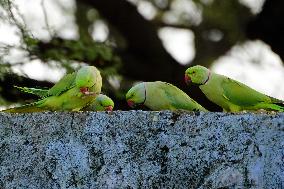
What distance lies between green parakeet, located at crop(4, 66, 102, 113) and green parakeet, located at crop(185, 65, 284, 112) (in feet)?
1.51

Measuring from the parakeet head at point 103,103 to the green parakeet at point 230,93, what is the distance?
38 centimetres

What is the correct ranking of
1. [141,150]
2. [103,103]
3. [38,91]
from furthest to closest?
1. [38,91]
2. [103,103]
3. [141,150]

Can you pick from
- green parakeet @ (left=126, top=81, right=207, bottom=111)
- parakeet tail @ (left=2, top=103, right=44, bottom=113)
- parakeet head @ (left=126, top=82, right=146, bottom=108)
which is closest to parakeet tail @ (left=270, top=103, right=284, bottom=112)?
green parakeet @ (left=126, top=81, right=207, bottom=111)

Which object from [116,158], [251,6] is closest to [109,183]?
[116,158]

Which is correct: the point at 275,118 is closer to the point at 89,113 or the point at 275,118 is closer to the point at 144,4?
the point at 89,113

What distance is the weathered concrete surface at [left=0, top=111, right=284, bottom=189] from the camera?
287 cm

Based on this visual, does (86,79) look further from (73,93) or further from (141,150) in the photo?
(141,150)

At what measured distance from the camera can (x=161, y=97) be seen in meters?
3.38

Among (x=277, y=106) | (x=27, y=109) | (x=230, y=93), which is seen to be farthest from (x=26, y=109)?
(x=277, y=106)

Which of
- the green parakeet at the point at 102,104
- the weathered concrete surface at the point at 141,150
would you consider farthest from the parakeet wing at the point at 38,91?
the weathered concrete surface at the point at 141,150

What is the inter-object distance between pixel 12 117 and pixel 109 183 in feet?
1.67

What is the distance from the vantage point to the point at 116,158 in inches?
118

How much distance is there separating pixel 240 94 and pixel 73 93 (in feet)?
2.33

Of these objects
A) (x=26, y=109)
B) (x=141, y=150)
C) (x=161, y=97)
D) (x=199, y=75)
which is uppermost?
(x=199, y=75)
